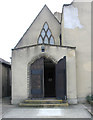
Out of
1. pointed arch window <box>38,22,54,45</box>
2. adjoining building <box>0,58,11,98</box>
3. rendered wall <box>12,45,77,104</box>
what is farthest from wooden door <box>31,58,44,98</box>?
adjoining building <box>0,58,11,98</box>

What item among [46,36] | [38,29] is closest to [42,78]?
[46,36]

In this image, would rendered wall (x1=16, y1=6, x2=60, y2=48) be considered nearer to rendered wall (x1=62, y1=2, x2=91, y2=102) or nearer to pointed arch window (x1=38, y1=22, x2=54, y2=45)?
pointed arch window (x1=38, y1=22, x2=54, y2=45)

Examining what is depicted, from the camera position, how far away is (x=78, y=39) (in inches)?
482

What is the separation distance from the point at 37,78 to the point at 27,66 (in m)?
1.19

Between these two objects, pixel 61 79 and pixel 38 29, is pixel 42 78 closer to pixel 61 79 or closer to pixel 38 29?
pixel 61 79

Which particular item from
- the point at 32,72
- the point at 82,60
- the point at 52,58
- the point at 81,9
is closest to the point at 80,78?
the point at 82,60

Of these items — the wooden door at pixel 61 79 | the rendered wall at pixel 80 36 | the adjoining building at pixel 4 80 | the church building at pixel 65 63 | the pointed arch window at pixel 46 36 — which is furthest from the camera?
the adjoining building at pixel 4 80

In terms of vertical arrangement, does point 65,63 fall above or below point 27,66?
above

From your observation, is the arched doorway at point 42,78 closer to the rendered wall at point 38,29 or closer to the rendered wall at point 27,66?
the rendered wall at point 27,66

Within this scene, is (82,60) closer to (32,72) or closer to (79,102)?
(79,102)

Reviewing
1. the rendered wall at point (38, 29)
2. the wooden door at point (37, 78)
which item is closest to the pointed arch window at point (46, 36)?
the rendered wall at point (38, 29)

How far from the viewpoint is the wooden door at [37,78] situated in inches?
432

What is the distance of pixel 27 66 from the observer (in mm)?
11281

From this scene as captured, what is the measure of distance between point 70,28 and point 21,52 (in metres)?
4.52
